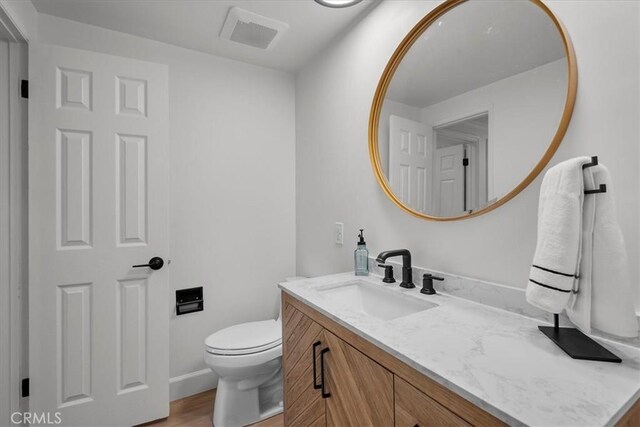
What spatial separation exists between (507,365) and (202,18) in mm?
2132

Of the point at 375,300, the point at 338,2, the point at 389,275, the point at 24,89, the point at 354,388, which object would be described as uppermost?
the point at 338,2

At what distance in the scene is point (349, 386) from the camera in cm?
92

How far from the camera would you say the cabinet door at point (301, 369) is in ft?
3.59

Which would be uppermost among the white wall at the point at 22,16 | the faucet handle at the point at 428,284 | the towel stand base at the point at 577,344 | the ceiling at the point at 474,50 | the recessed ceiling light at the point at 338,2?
the recessed ceiling light at the point at 338,2

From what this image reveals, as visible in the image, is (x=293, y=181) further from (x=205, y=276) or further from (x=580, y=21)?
(x=580, y=21)

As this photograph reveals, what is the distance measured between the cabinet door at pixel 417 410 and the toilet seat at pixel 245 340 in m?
1.08

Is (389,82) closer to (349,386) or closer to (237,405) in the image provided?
(349,386)

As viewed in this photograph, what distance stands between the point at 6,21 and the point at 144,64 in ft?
1.84

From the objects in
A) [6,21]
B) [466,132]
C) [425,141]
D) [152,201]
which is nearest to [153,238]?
[152,201]

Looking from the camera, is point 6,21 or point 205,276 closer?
point 6,21

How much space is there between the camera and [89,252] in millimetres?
1624

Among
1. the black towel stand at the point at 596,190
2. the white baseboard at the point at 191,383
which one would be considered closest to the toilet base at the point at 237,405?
the white baseboard at the point at 191,383

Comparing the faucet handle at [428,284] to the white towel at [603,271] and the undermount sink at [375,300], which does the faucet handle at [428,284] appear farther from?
the white towel at [603,271]

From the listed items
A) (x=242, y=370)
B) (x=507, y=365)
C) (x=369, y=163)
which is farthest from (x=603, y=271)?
(x=242, y=370)
